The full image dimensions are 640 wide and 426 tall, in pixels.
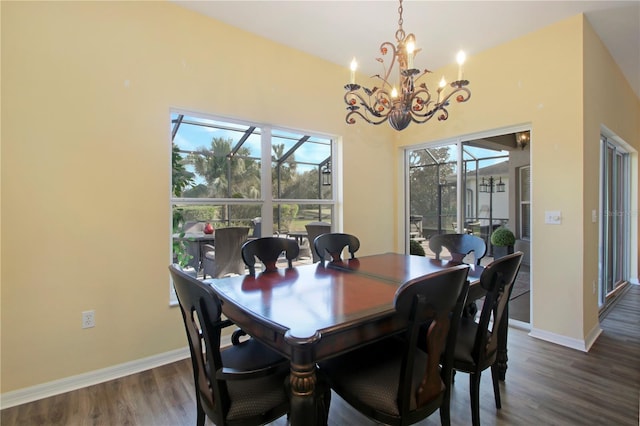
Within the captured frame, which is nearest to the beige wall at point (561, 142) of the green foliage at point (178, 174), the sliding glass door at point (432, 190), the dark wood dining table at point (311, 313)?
the sliding glass door at point (432, 190)

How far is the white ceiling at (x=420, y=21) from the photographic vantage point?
2.65 m

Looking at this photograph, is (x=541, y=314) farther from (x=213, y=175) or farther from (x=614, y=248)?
(x=213, y=175)

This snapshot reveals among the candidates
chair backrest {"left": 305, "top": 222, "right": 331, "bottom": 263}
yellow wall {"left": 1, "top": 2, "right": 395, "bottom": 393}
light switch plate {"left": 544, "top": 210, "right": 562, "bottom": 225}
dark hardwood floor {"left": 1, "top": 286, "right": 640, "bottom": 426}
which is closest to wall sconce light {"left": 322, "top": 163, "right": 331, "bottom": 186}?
chair backrest {"left": 305, "top": 222, "right": 331, "bottom": 263}

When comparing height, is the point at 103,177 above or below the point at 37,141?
below

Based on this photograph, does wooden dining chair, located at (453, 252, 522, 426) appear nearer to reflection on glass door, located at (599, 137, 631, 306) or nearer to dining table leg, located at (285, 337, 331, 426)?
dining table leg, located at (285, 337, 331, 426)

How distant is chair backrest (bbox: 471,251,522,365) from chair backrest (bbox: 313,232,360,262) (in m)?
1.20

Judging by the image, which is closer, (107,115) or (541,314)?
(107,115)

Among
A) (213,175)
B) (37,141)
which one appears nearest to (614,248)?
(213,175)

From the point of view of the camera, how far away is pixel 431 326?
4.17 feet

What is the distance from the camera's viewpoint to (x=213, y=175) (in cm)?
296

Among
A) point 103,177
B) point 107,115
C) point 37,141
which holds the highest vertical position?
point 107,115

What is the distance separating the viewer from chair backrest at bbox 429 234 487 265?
8.18 ft

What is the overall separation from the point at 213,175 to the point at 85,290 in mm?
1331

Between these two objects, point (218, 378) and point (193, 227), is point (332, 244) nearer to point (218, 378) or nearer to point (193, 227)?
point (193, 227)
